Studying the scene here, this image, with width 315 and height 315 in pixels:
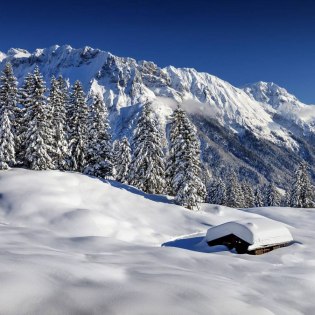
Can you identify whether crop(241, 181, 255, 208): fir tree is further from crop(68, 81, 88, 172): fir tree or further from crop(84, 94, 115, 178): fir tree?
crop(68, 81, 88, 172): fir tree

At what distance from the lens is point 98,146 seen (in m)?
47.8

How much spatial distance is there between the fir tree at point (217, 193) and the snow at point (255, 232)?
4758 centimetres

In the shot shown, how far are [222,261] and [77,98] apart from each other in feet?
128

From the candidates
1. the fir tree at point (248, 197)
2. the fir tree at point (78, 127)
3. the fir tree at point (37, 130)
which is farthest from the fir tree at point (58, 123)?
the fir tree at point (248, 197)

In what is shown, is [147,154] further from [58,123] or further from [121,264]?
[121,264]

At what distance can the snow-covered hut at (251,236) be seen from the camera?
25.3 metres

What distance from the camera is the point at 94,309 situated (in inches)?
241

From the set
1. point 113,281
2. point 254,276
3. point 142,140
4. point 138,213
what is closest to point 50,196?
point 138,213

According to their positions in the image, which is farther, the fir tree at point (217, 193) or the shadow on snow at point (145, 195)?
the fir tree at point (217, 193)

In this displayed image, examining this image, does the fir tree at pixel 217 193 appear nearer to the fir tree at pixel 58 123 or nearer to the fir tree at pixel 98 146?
the fir tree at pixel 98 146

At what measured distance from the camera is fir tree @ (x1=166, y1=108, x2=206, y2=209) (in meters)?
41.8

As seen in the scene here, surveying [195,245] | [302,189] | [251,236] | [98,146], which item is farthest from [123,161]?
[251,236]

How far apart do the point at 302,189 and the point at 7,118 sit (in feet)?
161

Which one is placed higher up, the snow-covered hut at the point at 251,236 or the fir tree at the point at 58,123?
the fir tree at the point at 58,123
